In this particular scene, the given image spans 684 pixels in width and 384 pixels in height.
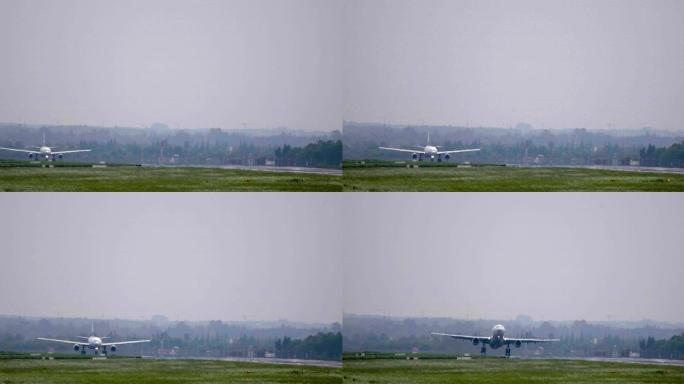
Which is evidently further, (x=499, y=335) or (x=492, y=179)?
(x=492, y=179)

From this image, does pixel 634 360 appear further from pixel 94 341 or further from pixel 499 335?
pixel 94 341

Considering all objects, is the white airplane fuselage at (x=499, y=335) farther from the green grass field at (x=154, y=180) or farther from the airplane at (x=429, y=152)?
the green grass field at (x=154, y=180)

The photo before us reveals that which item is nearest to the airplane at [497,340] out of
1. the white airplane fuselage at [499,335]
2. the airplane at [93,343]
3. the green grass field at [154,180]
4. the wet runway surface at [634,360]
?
the white airplane fuselage at [499,335]

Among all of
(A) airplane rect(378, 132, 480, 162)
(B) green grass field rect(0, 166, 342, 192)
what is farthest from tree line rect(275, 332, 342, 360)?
(A) airplane rect(378, 132, 480, 162)

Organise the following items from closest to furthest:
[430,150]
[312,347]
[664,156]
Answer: [664,156] < [430,150] < [312,347]

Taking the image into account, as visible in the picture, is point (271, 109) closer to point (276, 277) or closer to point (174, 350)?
point (276, 277)

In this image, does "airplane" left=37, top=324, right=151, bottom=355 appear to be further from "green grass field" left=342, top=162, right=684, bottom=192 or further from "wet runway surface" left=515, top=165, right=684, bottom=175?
"wet runway surface" left=515, top=165, right=684, bottom=175

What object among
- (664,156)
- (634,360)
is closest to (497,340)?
(634,360)

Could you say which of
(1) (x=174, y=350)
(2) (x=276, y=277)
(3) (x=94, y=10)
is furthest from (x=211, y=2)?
(1) (x=174, y=350)
